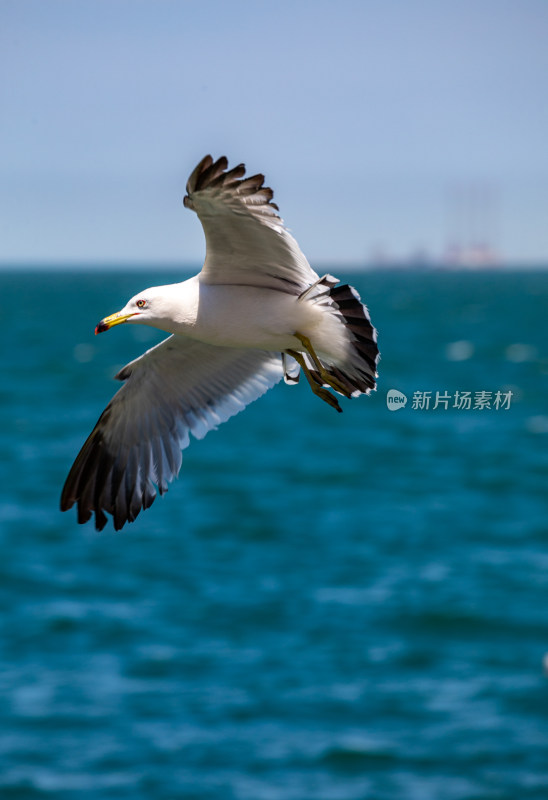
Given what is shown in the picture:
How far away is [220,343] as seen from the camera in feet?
20.0

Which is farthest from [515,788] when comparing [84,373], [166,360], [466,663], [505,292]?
[505,292]

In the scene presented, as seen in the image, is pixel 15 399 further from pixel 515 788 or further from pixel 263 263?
pixel 263 263

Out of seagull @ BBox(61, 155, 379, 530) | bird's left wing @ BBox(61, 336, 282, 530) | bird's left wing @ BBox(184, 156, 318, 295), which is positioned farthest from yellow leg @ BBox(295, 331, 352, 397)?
bird's left wing @ BBox(61, 336, 282, 530)

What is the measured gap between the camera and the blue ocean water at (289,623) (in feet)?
70.5

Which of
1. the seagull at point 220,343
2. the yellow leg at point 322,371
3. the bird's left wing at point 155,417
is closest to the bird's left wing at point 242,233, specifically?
the seagull at point 220,343

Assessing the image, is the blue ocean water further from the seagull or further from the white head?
the white head

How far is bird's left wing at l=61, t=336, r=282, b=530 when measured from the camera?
7.45 m

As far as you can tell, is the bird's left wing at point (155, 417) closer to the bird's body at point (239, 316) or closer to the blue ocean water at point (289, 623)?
the bird's body at point (239, 316)

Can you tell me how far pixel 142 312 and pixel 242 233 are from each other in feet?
2.23

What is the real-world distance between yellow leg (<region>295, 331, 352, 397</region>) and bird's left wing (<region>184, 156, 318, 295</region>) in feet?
0.88
